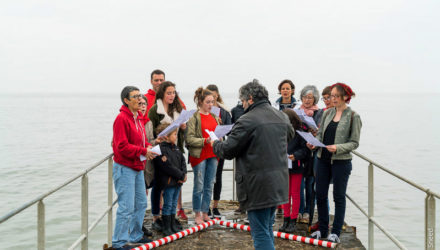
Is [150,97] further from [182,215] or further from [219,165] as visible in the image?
[182,215]

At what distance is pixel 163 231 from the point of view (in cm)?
530

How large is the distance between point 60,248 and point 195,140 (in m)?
7.68

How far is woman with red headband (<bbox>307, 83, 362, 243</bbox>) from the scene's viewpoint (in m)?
4.78

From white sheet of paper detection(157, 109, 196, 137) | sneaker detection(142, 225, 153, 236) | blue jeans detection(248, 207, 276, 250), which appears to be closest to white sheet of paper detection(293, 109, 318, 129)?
white sheet of paper detection(157, 109, 196, 137)

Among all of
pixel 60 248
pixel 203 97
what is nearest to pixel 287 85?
pixel 203 97

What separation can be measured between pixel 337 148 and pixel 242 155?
1.40 meters

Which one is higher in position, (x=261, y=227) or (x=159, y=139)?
(x=159, y=139)

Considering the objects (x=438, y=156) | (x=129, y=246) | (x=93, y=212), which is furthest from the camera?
(x=438, y=156)

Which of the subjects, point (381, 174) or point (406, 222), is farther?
point (381, 174)

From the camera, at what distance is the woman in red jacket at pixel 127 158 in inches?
176

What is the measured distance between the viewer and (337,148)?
4695mm

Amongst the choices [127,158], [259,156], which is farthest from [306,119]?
[127,158]

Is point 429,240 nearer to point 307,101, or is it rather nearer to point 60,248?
point 307,101

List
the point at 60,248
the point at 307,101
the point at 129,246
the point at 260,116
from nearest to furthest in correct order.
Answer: the point at 260,116
the point at 129,246
the point at 307,101
the point at 60,248
